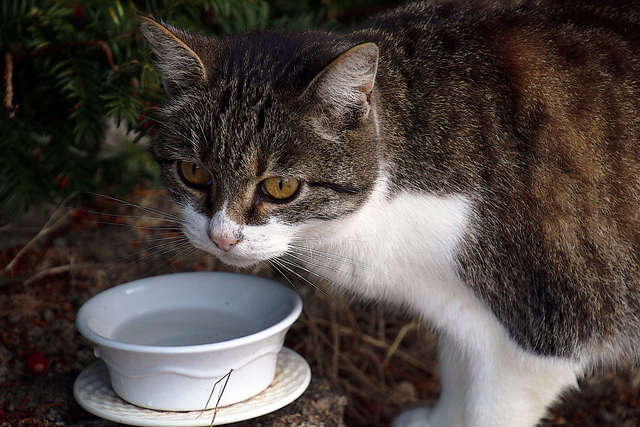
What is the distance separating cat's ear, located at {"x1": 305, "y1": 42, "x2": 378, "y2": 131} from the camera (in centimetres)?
146

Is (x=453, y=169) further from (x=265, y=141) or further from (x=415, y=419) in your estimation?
(x=415, y=419)

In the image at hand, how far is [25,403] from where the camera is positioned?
6.14 ft

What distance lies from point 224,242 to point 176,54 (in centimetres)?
50

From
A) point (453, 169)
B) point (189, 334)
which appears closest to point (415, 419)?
point (189, 334)

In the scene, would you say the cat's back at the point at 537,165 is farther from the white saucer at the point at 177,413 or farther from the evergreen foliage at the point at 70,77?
the evergreen foliage at the point at 70,77

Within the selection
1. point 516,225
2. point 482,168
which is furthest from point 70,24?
point 516,225

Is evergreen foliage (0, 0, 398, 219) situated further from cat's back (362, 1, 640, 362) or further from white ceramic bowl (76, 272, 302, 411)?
cat's back (362, 1, 640, 362)

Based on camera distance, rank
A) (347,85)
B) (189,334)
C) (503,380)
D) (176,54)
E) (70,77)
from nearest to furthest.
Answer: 1. (347,85)
2. (176,54)
3. (503,380)
4. (189,334)
5. (70,77)

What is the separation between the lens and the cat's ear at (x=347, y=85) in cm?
146

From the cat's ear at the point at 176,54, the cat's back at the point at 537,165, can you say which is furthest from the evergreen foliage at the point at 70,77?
the cat's back at the point at 537,165

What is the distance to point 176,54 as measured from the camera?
1.65 metres

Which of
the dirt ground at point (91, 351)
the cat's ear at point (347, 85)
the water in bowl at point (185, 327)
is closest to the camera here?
the cat's ear at point (347, 85)

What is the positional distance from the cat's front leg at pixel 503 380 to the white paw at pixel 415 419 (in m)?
0.17

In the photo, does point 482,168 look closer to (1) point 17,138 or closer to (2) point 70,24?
(2) point 70,24
